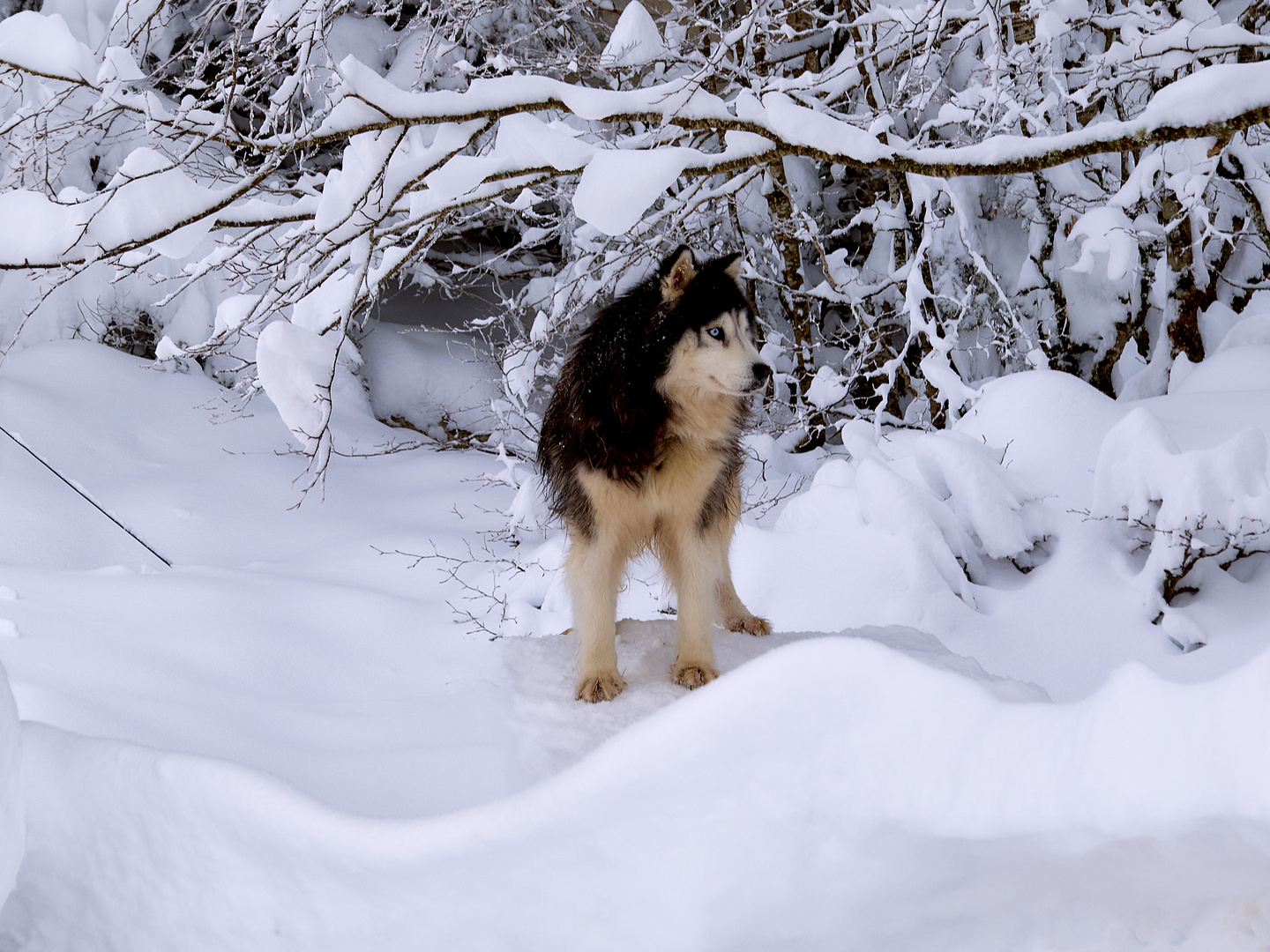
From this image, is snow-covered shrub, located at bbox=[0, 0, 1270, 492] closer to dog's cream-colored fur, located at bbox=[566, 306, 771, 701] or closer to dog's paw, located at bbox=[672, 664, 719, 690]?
dog's cream-colored fur, located at bbox=[566, 306, 771, 701]

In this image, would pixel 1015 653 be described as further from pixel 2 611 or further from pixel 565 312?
pixel 2 611

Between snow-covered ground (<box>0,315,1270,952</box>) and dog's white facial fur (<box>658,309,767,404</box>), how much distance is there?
1.04 meters

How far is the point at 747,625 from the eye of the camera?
3992mm

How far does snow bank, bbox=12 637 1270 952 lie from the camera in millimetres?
1486

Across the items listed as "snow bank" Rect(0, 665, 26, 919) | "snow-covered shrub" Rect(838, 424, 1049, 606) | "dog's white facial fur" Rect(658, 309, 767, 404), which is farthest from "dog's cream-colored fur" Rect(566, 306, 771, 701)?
"snow-covered shrub" Rect(838, 424, 1049, 606)

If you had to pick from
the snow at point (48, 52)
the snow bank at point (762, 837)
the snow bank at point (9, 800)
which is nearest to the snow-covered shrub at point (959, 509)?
the snow bank at point (762, 837)

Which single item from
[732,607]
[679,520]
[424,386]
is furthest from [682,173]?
[424,386]

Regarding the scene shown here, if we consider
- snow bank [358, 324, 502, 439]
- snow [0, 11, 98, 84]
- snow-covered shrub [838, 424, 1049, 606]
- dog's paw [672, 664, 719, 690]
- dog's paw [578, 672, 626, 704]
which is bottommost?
snow bank [358, 324, 502, 439]

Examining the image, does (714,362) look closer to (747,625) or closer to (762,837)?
(747,625)

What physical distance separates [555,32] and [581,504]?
5.82m

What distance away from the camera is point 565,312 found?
6578 millimetres

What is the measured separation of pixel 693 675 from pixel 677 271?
1358 millimetres

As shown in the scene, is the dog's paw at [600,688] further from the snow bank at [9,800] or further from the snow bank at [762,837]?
the snow bank at [9,800]

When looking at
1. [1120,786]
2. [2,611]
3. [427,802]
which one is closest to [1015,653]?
[427,802]
